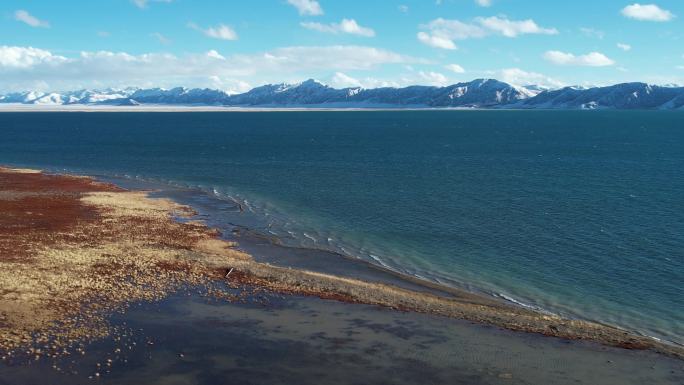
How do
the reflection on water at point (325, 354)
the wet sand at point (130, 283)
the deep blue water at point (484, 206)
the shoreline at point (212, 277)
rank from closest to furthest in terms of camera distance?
1. the reflection on water at point (325, 354)
2. the wet sand at point (130, 283)
3. the shoreline at point (212, 277)
4. the deep blue water at point (484, 206)

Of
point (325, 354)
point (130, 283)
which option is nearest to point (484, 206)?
point (130, 283)

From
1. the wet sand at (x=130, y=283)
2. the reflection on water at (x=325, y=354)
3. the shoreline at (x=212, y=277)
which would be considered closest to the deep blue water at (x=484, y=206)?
the shoreline at (x=212, y=277)

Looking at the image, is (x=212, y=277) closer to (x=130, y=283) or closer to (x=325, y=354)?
(x=130, y=283)

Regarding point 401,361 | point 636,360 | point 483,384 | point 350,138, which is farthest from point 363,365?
point 350,138

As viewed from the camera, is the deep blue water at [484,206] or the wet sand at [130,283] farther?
the deep blue water at [484,206]

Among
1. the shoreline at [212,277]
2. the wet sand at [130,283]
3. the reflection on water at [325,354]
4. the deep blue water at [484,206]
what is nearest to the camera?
the reflection on water at [325,354]

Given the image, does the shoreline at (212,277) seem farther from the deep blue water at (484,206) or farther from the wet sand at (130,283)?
the deep blue water at (484,206)

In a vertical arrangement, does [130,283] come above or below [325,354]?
above

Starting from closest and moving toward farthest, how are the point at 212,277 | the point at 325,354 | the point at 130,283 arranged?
the point at 325,354 → the point at 130,283 → the point at 212,277
